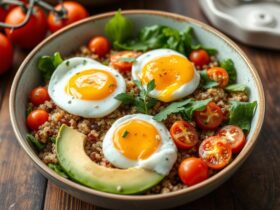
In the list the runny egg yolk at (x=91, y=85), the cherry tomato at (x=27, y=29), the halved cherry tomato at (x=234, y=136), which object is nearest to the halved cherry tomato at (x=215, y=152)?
the halved cherry tomato at (x=234, y=136)

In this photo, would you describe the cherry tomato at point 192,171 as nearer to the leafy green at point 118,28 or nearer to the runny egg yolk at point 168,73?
the runny egg yolk at point 168,73

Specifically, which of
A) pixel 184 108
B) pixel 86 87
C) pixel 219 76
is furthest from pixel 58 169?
pixel 219 76

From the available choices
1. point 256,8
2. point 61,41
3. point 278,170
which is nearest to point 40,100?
point 61,41

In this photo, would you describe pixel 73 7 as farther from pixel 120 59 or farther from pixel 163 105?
pixel 163 105

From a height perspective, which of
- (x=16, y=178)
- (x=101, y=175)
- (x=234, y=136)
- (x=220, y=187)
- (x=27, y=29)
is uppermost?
(x=27, y=29)

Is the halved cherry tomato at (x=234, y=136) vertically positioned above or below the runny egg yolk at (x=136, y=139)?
below

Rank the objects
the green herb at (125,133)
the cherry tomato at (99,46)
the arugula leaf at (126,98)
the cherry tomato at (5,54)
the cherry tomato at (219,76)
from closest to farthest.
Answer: the green herb at (125,133), the arugula leaf at (126,98), the cherry tomato at (219,76), the cherry tomato at (99,46), the cherry tomato at (5,54)

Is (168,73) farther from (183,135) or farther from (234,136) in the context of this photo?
(234,136)
